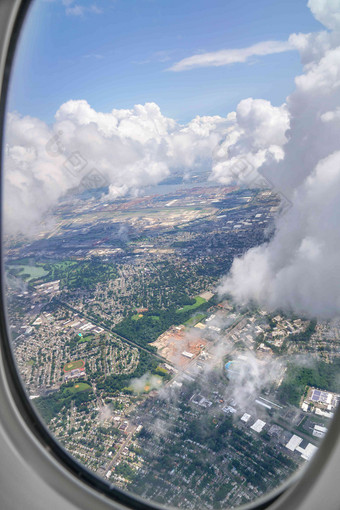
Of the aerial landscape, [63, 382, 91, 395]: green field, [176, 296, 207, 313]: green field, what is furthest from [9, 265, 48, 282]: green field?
[176, 296, 207, 313]: green field

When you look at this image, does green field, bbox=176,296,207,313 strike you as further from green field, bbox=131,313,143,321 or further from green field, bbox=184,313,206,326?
green field, bbox=131,313,143,321

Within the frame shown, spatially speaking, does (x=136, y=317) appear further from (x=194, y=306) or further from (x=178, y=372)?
(x=178, y=372)

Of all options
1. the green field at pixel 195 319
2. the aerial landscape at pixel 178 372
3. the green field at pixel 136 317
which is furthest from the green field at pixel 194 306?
the green field at pixel 136 317

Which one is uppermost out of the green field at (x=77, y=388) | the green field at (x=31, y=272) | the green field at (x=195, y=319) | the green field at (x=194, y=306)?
the green field at (x=31, y=272)

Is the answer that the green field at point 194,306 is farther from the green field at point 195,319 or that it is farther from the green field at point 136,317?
the green field at point 136,317

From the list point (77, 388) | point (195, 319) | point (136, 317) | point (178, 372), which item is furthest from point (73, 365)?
point (195, 319)

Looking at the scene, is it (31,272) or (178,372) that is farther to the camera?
(31,272)
